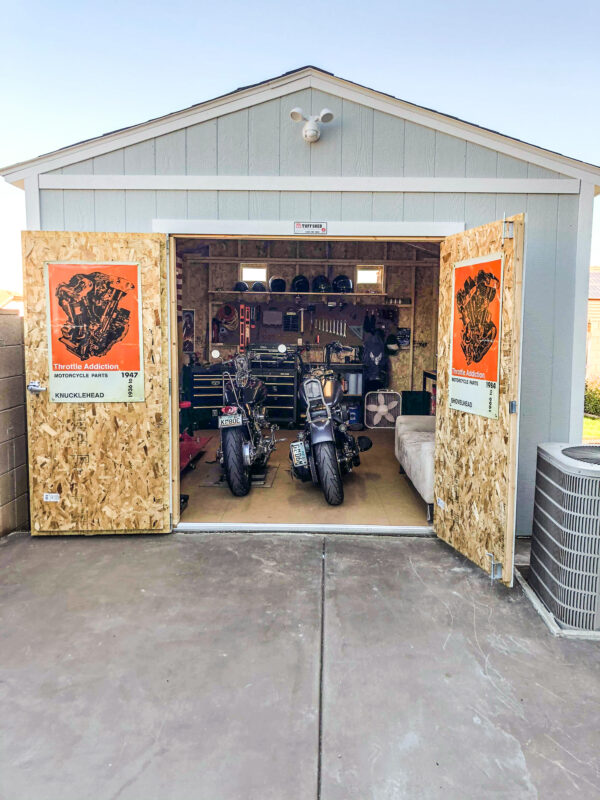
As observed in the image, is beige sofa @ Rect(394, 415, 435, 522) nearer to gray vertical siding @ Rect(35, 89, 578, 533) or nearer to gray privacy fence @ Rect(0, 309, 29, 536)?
gray vertical siding @ Rect(35, 89, 578, 533)

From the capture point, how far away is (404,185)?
3.96m

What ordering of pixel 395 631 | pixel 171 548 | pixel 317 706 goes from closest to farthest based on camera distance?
pixel 317 706, pixel 395 631, pixel 171 548

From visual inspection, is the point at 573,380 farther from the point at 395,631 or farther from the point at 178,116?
the point at 178,116

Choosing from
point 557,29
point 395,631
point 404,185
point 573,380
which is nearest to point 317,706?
point 395,631

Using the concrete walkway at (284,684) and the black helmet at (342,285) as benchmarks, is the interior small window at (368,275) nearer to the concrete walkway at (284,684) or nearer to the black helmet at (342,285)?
the black helmet at (342,285)

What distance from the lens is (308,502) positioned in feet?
15.4

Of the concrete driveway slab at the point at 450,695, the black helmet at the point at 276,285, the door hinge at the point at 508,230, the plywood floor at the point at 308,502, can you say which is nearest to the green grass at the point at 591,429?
the plywood floor at the point at 308,502

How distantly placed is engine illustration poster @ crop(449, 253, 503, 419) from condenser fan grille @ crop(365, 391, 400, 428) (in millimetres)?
4854

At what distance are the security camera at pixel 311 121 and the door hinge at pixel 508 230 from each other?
4.99 ft

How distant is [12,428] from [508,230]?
372 cm

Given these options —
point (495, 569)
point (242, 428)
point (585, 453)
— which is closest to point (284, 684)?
point (495, 569)

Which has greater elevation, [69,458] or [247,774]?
[69,458]

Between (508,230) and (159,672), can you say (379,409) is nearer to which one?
(508,230)

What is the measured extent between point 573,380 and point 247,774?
3419mm
